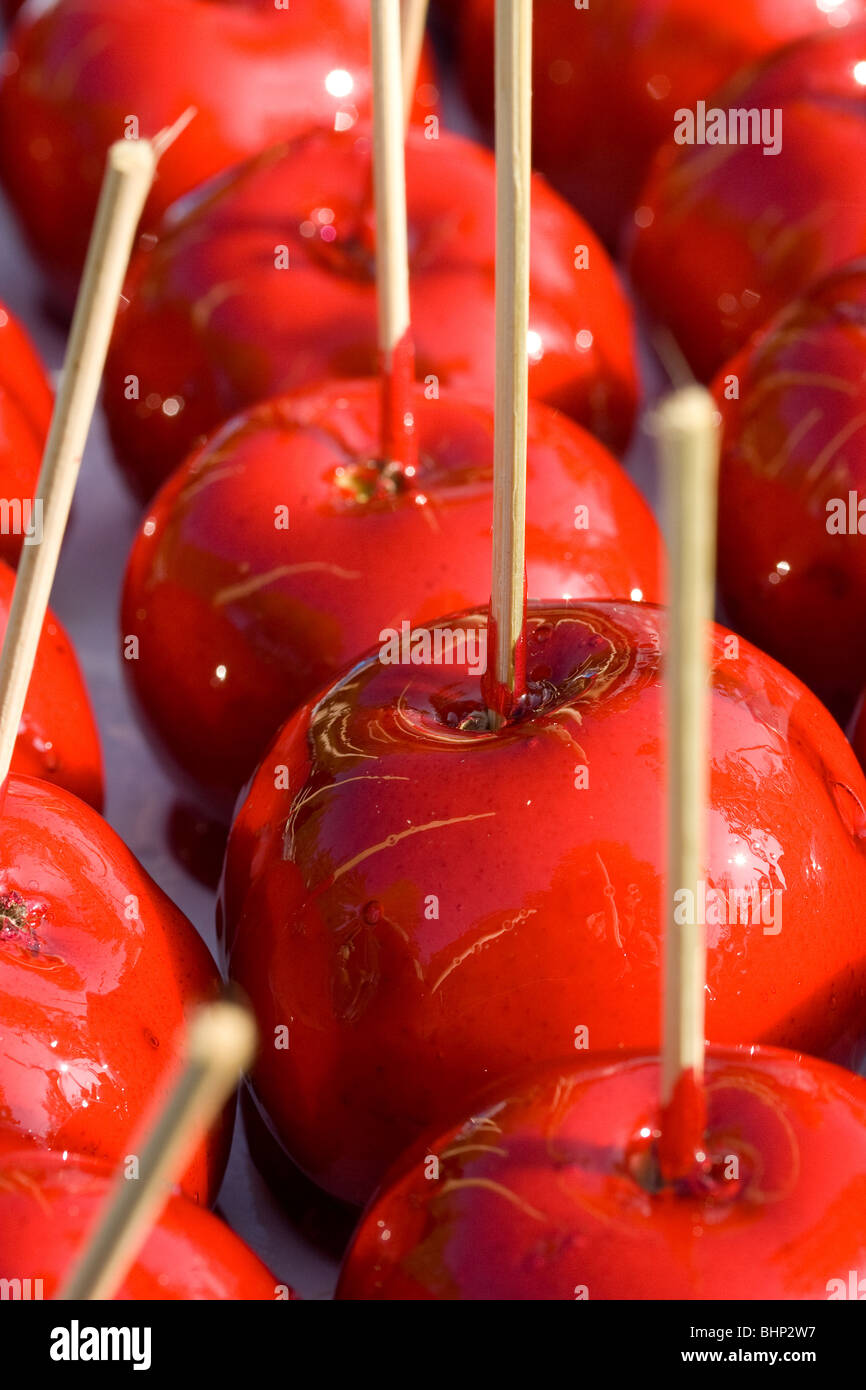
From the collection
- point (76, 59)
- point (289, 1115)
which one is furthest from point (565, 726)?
point (76, 59)

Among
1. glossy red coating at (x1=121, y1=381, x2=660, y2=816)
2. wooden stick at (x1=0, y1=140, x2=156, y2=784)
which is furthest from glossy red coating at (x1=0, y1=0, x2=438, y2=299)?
wooden stick at (x1=0, y1=140, x2=156, y2=784)

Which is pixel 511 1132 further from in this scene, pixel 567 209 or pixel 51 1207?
pixel 567 209

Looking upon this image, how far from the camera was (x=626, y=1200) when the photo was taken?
0.46 metres

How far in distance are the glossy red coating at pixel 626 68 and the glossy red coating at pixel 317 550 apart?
48 centimetres

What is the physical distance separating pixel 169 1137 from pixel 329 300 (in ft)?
2.20

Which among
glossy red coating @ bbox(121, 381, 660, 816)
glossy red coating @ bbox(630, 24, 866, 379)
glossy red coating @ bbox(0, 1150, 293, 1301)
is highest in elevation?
glossy red coating @ bbox(630, 24, 866, 379)

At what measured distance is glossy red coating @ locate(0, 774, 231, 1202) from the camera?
54cm

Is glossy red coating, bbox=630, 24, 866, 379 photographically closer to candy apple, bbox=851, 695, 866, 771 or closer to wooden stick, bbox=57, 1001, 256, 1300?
candy apple, bbox=851, 695, 866, 771

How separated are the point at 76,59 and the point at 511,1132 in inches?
35.8

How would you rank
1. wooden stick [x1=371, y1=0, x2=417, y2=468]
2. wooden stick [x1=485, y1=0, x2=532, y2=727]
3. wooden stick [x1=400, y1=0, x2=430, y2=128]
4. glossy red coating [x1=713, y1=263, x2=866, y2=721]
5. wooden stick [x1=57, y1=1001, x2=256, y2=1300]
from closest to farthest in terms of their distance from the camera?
wooden stick [x1=57, y1=1001, x2=256, y2=1300], wooden stick [x1=485, y1=0, x2=532, y2=727], wooden stick [x1=371, y1=0, x2=417, y2=468], glossy red coating [x1=713, y1=263, x2=866, y2=721], wooden stick [x1=400, y1=0, x2=430, y2=128]

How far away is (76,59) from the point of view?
1154 mm

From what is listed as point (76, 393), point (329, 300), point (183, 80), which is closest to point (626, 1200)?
point (76, 393)

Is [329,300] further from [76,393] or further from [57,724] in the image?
[76,393]

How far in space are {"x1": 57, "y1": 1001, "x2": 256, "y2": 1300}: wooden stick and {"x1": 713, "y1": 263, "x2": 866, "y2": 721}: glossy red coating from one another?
1.82 ft
